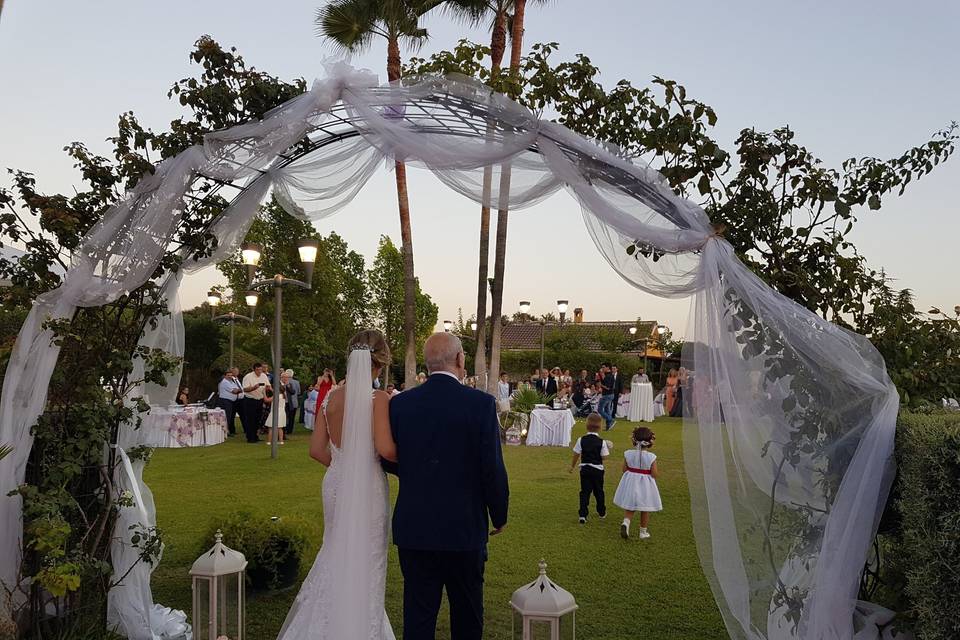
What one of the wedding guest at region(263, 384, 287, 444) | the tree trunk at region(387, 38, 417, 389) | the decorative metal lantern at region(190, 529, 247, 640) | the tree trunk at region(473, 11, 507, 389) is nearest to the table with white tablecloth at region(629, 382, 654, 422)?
the tree trunk at region(473, 11, 507, 389)

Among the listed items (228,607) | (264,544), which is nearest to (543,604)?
(228,607)

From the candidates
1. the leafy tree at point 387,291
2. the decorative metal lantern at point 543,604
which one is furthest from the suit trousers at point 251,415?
the leafy tree at point 387,291

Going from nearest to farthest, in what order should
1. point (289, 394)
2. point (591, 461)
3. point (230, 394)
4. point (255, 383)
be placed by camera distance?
1. point (591, 461)
2. point (255, 383)
3. point (230, 394)
4. point (289, 394)

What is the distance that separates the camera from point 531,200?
4594mm

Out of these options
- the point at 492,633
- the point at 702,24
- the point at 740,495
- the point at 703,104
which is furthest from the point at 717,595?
the point at 702,24

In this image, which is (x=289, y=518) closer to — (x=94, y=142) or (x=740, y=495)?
(x=94, y=142)

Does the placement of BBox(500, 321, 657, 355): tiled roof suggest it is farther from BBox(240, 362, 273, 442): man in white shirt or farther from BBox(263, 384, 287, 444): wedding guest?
BBox(240, 362, 273, 442): man in white shirt

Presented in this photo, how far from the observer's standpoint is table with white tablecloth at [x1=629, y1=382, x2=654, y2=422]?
2316 centimetres

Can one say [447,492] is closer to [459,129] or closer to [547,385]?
[459,129]

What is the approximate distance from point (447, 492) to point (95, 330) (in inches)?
106

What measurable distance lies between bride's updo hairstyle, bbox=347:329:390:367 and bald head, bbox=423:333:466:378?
0.39 meters

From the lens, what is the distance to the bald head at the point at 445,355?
3.88 m

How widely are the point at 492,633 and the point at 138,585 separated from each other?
2.41 m

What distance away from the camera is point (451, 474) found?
3.77m
